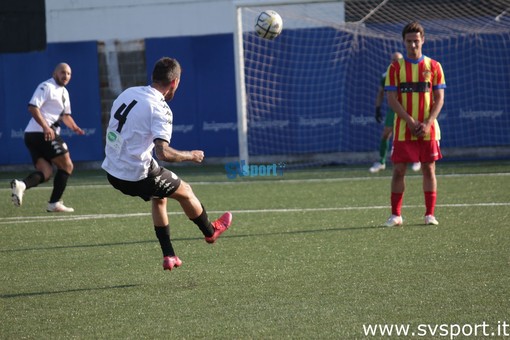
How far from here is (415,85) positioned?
9344 millimetres

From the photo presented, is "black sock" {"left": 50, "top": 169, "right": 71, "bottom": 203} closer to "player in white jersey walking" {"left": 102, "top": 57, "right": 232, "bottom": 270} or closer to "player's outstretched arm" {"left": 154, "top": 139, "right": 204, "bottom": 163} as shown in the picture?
"player in white jersey walking" {"left": 102, "top": 57, "right": 232, "bottom": 270}

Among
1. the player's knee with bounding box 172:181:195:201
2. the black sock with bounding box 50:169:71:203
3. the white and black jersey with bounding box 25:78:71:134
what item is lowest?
the black sock with bounding box 50:169:71:203

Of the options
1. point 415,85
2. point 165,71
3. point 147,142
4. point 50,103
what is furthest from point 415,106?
point 50,103

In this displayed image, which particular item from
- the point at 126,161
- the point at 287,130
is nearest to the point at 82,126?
the point at 287,130

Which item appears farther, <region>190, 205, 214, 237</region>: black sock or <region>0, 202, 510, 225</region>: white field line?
<region>0, 202, 510, 225</region>: white field line

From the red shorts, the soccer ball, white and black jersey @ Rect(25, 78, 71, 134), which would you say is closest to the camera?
the red shorts

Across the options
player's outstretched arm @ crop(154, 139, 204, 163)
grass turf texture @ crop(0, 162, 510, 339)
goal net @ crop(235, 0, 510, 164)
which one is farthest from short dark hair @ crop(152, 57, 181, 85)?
goal net @ crop(235, 0, 510, 164)

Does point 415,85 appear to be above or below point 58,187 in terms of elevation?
above

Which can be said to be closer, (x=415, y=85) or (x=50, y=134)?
(x=415, y=85)

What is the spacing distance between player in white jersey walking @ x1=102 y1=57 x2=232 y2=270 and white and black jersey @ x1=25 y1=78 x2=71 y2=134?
505cm

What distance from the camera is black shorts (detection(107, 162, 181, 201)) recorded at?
6996 millimetres

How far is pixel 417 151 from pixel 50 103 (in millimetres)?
5008

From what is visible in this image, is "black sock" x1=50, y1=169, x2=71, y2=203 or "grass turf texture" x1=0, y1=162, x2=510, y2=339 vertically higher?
"black sock" x1=50, y1=169, x2=71, y2=203

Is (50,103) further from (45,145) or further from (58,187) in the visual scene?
(58,187)
